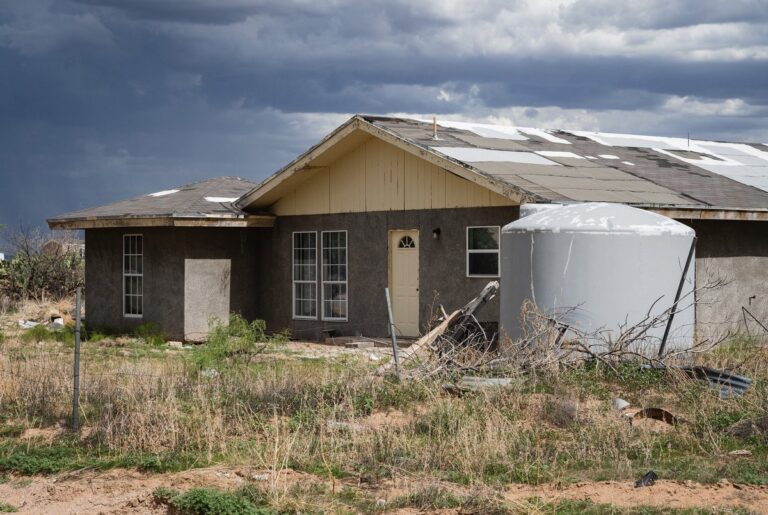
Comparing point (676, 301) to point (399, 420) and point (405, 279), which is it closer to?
point (399, 420)

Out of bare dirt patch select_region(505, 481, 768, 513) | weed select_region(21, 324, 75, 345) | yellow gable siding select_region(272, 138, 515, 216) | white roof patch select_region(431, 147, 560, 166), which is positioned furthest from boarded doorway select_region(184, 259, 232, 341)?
bare dirt patch select_region(505, 481, 768, 513)

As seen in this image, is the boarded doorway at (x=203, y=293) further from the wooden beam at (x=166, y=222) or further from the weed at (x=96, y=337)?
the weed at (x=96, y=337)

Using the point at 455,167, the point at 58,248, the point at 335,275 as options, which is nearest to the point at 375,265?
the point at 335,275

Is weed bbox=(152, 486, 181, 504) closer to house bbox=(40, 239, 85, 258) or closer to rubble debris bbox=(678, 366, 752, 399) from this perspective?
rubble debris bbox=(678, 366, 752, 399)

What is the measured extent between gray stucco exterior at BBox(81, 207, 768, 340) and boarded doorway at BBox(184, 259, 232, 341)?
15 centimetres

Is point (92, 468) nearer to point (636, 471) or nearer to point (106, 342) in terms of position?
point (636, 471)

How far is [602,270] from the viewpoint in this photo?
14906 millimetres

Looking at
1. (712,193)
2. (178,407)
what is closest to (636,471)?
(178,407)

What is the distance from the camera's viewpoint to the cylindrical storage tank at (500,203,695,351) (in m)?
14.8

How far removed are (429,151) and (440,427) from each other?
9.68m

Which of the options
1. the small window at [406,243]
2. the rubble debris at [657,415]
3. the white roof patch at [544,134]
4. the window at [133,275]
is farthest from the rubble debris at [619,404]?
the window at [133,275]

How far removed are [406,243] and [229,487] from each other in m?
12.5

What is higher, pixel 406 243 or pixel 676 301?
pixel 406 243

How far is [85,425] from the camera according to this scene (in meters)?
11.3
